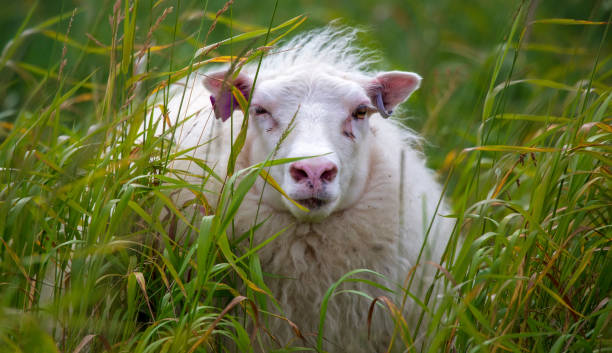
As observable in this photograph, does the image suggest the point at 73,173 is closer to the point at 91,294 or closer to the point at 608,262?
the point at 91,294

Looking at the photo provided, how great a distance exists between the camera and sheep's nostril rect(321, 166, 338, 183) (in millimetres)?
2703

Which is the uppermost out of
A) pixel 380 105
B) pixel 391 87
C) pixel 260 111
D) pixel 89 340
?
pixel 391 87

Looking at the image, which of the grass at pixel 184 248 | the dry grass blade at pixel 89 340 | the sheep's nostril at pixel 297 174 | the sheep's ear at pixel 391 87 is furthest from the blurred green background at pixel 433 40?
the dry grass blade at pixel 89 340

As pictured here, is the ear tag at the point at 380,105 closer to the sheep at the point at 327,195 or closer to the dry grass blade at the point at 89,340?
the sheep at the point at 327,195

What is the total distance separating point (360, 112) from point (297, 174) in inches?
25.2

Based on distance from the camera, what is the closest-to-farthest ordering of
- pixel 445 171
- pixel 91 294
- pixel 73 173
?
pixel 73 173 < pixel 91 294 < pixel 445 171

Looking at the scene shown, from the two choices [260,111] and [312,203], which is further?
[260,111]

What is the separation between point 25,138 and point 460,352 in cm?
194

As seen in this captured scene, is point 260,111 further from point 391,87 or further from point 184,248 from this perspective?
point 184,248

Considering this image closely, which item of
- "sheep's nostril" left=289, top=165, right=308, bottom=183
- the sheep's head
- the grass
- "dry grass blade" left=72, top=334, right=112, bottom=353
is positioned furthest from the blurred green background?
"dry grass blade" left=72, top=334, right=112, bottom=353

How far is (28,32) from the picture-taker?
273 centimetres

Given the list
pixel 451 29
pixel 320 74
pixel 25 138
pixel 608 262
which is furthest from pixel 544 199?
pixel 451 29

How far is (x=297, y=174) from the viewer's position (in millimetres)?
2695

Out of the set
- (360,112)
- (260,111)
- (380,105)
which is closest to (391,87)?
(380,105)
